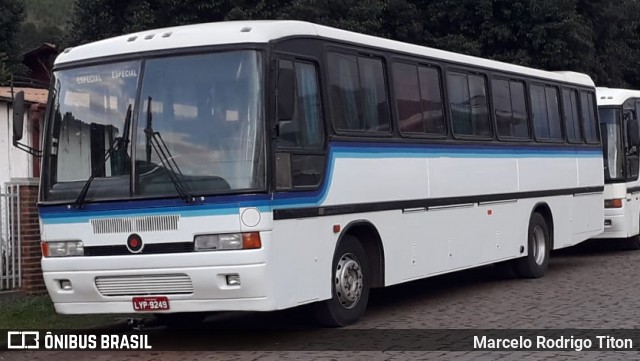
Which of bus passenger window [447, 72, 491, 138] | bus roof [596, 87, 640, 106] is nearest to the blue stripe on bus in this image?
bus passenger window [447, 72, 491, 138]

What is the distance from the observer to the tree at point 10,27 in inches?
1359

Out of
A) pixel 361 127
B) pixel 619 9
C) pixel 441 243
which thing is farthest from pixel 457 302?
pixel 619 9

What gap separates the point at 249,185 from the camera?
9336 millimetres

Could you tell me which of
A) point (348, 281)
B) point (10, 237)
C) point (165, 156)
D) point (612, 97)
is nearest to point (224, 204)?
point (165, 156)

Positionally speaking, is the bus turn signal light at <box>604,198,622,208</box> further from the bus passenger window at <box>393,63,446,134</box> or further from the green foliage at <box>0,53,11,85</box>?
the green foliage at <box>0,53,11,85</box>

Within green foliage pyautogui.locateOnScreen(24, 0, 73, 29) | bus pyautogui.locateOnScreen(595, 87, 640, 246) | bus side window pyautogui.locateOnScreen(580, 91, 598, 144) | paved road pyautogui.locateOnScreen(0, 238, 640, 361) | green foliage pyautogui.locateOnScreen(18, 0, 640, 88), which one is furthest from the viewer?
Answer: green foliage pyautogui.locateOnScreen(24, 0, 73, 29)

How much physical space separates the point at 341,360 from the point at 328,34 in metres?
3.57

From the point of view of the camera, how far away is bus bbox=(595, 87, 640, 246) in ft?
62.5

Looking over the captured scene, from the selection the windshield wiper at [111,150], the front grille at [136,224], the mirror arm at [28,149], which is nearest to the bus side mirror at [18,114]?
the mirror arm at [28,149]

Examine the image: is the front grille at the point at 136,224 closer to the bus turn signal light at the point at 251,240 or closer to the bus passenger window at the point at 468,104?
the bus turn signal light at the point at 251,240

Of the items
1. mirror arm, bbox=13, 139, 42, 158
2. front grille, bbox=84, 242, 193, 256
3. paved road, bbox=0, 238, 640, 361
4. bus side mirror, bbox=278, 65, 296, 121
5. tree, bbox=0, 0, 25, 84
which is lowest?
paved road, bbox=0, 238, 640, 361

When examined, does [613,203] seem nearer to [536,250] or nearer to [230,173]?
[536,250]

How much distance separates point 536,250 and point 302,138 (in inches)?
276

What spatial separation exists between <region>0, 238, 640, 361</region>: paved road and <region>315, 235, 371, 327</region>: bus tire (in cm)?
20
